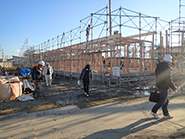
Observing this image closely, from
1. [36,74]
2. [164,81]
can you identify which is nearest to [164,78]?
[164,81]

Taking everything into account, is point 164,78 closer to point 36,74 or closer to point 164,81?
point 164,81

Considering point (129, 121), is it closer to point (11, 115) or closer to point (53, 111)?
point (53, 111)

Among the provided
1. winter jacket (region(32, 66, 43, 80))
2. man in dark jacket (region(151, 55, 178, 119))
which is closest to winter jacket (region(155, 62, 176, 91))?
man in dark jacket (region(151, 55, 178, 119))

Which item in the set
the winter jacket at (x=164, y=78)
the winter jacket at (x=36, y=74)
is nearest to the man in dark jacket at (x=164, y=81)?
the winter jacket at (x=164, y=78)

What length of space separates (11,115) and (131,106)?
4.23 m

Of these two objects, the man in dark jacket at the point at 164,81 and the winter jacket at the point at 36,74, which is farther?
the winter jacket at the point at 36,74

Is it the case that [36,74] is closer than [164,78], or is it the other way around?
[164,78]

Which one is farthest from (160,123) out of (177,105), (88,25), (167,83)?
(88,25)

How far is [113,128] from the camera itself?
3.67 meters

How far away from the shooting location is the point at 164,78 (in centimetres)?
400

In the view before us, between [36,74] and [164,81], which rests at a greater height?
[36,74]

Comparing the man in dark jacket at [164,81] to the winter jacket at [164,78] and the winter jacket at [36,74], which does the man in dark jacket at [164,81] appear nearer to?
the winter jacket at [164,78]

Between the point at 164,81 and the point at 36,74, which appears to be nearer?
the point at 164,81

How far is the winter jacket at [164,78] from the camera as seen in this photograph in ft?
13.1
